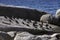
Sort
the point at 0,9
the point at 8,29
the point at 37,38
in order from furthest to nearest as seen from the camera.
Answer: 1. the point at 0,9
2. the point at 8,29
3. the point at 37,38

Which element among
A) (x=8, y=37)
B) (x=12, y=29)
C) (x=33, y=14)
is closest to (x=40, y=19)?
(x=33, y=14)

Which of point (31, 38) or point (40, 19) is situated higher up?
point (31, 38)

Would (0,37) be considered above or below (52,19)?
above

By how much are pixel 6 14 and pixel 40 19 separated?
0.64m

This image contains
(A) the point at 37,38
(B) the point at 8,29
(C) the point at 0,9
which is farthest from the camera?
(C) the point at 0,9

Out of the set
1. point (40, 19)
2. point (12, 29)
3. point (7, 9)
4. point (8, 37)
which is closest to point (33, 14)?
point (40, 19)

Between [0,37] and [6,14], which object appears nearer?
[0,37]

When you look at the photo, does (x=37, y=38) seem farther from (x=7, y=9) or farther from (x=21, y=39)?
(x=7, y=9)

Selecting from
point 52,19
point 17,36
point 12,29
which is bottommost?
point 52,19

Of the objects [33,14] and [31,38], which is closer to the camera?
[31,38]

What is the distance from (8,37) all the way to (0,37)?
0.28 ft

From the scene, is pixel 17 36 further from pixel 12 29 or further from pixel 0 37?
pixel 12 29

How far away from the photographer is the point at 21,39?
2.70 meters

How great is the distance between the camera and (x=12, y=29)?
3357 millimetres
